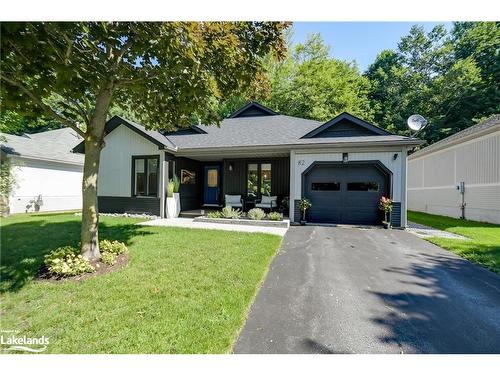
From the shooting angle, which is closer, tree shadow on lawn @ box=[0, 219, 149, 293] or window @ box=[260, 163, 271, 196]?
tree shadow on lawn @ box=[0, 219, 149, 293]

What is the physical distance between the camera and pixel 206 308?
3.26m

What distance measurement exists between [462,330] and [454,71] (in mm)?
30568

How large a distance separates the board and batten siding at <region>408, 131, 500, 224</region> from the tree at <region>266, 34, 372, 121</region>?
8.81 meters

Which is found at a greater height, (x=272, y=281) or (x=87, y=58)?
(x=87, y=58)

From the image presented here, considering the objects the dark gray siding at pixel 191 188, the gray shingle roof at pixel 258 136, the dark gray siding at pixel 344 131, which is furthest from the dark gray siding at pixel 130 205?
the dark gray siding at pixel 344 131

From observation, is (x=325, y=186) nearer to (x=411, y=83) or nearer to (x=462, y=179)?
(x=462, y=179)

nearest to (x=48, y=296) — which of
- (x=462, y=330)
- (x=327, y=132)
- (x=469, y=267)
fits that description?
(x=462, y=330)

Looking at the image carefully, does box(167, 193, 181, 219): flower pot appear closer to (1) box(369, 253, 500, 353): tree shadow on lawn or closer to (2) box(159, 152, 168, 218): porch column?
(2) box(159, 152, 168, 218): porch column

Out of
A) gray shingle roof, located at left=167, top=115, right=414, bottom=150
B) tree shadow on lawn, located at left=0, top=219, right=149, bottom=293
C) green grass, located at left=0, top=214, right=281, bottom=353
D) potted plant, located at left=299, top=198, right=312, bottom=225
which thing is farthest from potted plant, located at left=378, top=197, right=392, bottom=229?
tree shadow on lawn, located at left=0, top=219, right=149, bottom=293

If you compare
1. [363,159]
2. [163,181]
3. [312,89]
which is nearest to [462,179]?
[363,159]

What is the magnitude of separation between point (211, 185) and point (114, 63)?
386 inches

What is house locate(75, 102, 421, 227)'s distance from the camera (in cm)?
977

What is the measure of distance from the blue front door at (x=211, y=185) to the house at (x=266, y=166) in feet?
0.20
